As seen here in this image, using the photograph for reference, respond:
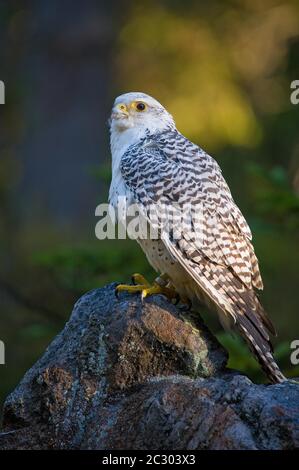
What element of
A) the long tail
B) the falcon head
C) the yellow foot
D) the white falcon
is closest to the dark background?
the falcon head

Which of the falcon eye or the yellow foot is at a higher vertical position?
A: the falcon eye

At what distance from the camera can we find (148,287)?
592cm

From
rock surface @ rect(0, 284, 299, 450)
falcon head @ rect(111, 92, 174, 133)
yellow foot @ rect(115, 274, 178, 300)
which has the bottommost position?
rock surface @ rect(0, 284, 299, 450)

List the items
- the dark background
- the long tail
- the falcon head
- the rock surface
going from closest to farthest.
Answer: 1. the rock surface
2. the long tail
3. the falcon head
4. the dark background

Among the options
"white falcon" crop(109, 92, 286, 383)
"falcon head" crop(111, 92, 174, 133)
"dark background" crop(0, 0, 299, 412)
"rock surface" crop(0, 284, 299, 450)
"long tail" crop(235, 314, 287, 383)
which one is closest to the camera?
"rock surface" crop(0, 284, 299, 450)

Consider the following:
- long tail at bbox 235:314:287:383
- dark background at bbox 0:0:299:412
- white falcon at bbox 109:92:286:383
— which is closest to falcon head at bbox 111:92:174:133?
white falcon at bbox 109:92:286:383

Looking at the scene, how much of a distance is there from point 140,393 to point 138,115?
2.38 meters

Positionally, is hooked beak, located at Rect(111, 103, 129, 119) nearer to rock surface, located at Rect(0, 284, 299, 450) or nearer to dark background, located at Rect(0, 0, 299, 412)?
rock surface, located at Rect(0, 284, 299, 450)

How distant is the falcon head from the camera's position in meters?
6.76

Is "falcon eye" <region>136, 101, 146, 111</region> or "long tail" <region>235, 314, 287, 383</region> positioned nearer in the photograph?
"long tail" <region>235, 314, 287, 383</region>

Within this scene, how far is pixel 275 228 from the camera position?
8.06 m

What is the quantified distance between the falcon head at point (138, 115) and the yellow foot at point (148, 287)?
4.11 ft

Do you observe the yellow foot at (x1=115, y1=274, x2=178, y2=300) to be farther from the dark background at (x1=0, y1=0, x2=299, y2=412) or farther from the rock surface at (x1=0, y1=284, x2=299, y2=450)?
the dark background at (x1=0, y1=0, x2=299, y2=412)

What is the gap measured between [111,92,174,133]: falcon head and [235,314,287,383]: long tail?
5.81ft
